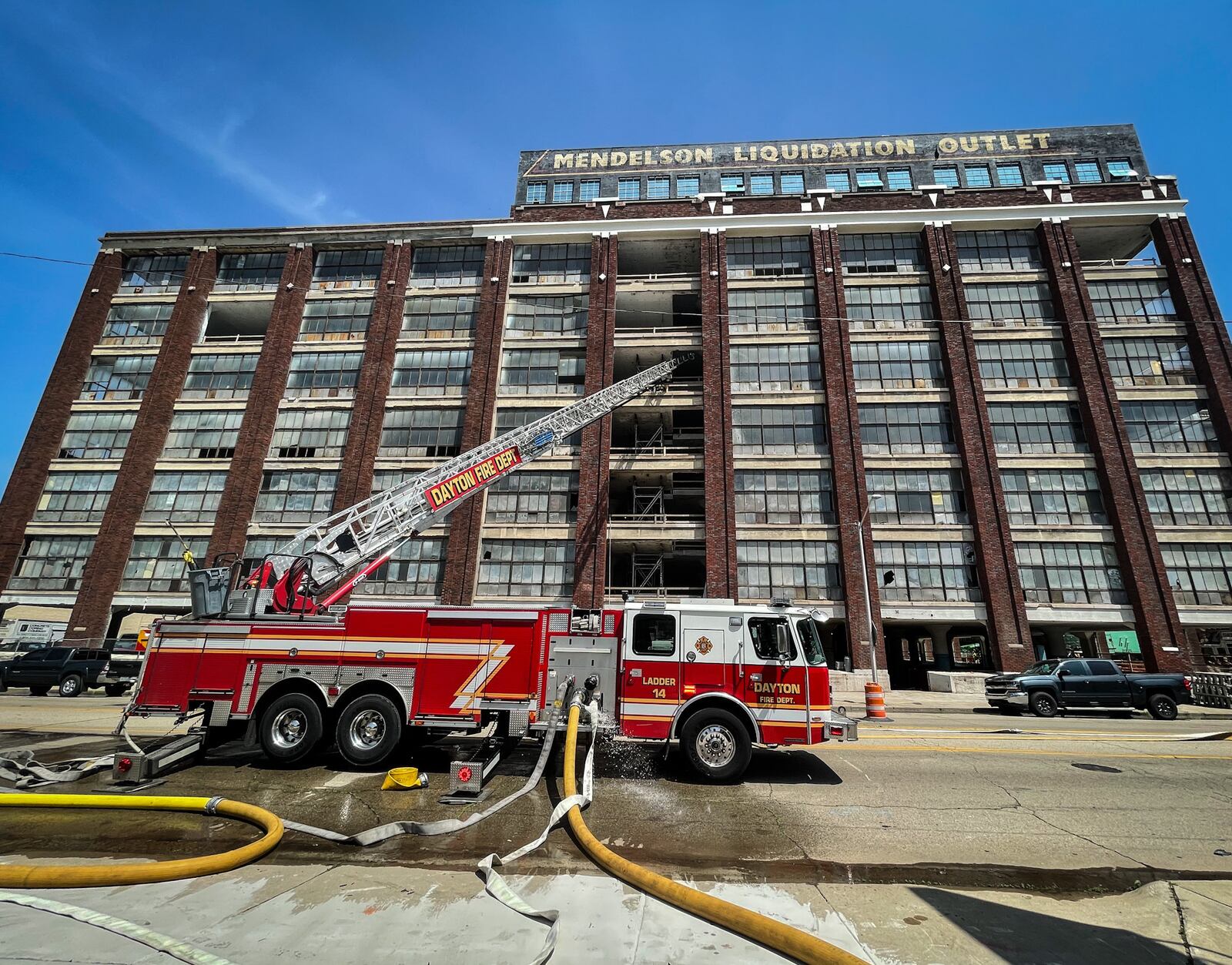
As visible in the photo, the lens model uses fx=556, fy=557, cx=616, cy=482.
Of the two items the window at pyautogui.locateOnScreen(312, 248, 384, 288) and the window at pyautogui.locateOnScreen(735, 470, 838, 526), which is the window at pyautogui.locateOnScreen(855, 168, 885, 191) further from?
the window at pyautogui.locateOnScreen(312, 248, 384, 288)

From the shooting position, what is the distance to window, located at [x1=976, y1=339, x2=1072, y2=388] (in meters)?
30.8

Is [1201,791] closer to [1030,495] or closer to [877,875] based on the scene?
[877,875]

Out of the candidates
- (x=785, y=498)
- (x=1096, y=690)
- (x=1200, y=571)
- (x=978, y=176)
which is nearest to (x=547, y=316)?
(x=785, y=498)

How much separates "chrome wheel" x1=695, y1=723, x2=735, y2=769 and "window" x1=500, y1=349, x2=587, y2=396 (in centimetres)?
2535

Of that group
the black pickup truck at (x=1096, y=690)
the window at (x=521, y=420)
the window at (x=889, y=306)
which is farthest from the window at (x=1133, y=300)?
the window at (x=521, y=420)

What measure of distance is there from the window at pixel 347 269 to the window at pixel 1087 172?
4615 centimetres

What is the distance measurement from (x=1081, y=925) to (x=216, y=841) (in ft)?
25.6

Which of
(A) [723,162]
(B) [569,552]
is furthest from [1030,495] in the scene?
(A) [723,162]

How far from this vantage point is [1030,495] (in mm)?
29031

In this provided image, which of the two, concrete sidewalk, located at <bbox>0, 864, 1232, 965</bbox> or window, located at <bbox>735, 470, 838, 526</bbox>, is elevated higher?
window, located at <bbox>735, 470, 838, 526</bbox>

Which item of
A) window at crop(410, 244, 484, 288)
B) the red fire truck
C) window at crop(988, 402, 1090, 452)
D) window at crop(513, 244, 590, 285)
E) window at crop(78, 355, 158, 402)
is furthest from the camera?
window at crop(410, 244, 484, 288)

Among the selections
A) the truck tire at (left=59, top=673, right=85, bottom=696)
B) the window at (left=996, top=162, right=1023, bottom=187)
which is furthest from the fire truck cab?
the window at (left=996, top=162, right=1023, bottom=187)

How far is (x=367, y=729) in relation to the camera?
29.7 ft

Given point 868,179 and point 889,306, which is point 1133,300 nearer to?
point 889,306
